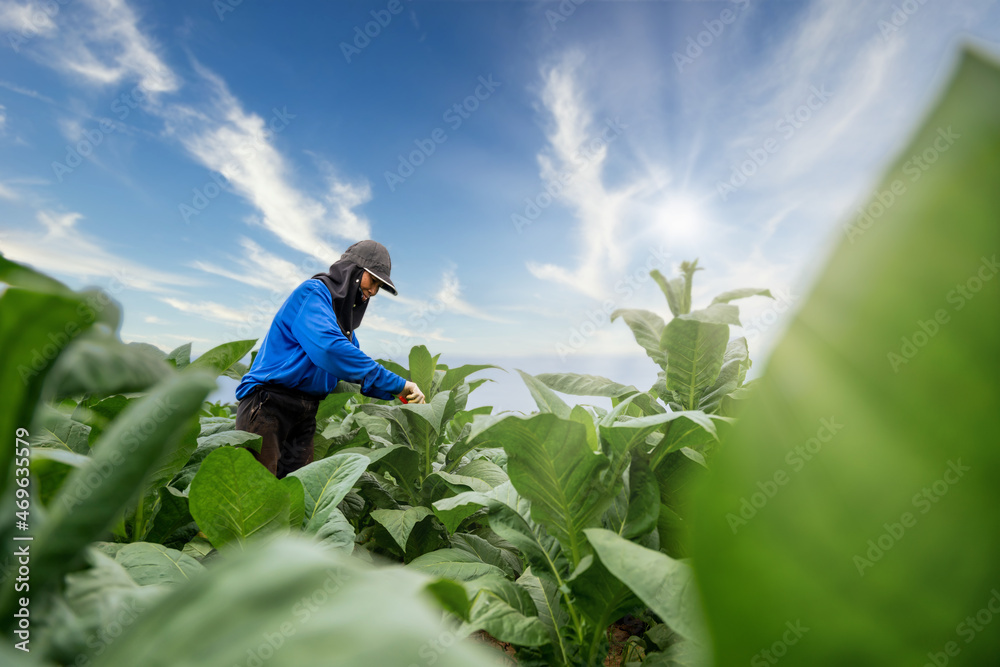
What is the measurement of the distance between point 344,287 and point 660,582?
315cm

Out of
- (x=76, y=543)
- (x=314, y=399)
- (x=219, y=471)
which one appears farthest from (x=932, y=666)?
(x=314, y=399)

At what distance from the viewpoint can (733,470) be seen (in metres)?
0.20

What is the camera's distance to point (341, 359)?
2.78 metres

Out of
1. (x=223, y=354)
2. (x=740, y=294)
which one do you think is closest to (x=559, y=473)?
(x=740, y=294)

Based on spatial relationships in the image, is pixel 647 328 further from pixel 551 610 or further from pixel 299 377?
pixel 299 377

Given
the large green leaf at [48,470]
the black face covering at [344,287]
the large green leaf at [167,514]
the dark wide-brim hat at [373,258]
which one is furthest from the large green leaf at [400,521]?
the dark wide-brim hat at [373,258]

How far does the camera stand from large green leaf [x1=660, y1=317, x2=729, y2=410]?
102 centimetres

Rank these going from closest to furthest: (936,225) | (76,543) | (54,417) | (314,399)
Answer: (936,225) < (76,543) < (54,417) < (314,399)

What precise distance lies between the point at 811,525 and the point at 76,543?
388mm

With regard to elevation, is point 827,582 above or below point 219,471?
above

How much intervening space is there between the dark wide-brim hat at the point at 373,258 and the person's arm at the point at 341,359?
2.42ft

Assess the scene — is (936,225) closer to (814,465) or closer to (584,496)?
(814,465)

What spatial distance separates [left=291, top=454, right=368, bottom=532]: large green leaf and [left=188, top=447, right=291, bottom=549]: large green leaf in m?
0.07

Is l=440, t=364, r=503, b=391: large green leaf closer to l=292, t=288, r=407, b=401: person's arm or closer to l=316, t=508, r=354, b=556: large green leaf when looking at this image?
l=292, t=288, r=407, b=401: person's arm
